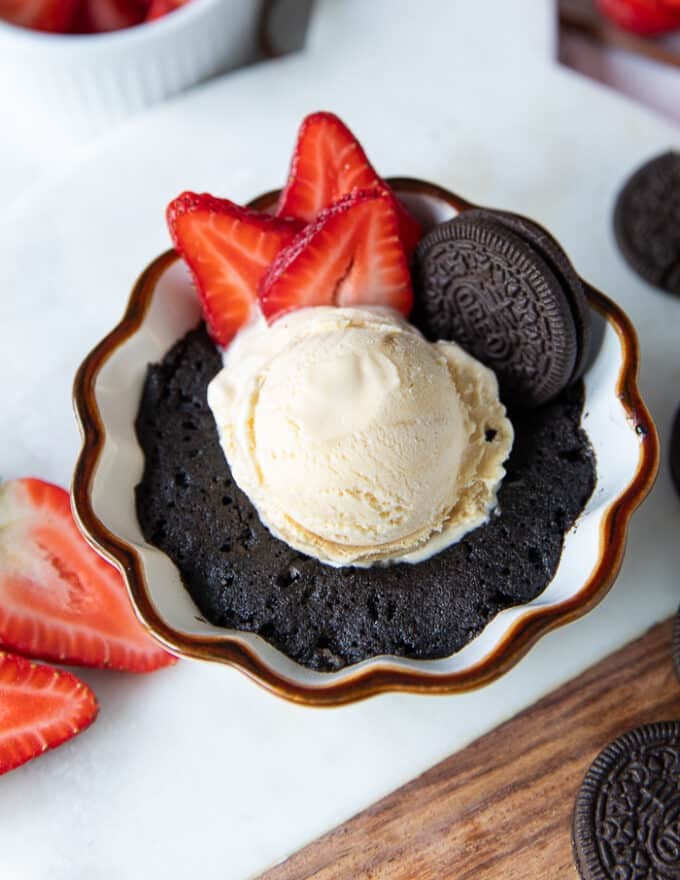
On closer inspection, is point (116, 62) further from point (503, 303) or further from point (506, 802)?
point (506, 802)

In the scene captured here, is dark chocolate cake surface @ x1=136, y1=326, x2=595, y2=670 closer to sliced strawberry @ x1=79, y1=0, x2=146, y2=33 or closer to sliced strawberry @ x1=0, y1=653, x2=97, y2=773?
sliced strawberry @ x1=0, y1=653, x2=97, y2=773

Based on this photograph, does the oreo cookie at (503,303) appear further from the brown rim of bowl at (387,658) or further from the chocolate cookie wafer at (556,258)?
the brown rim of bowl at (387,658)

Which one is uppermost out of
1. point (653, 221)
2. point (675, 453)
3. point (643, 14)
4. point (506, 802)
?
point (643, 14)

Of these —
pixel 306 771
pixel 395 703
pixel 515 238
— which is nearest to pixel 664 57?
pixel 515 238

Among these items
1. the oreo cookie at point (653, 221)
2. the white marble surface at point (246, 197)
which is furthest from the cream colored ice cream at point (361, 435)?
the oreo cookie at point (653, 221)

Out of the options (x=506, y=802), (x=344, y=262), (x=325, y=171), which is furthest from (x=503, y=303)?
(x=506, y=802)

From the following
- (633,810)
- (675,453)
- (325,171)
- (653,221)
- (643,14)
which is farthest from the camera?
(643,14)

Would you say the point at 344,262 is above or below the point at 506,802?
above
